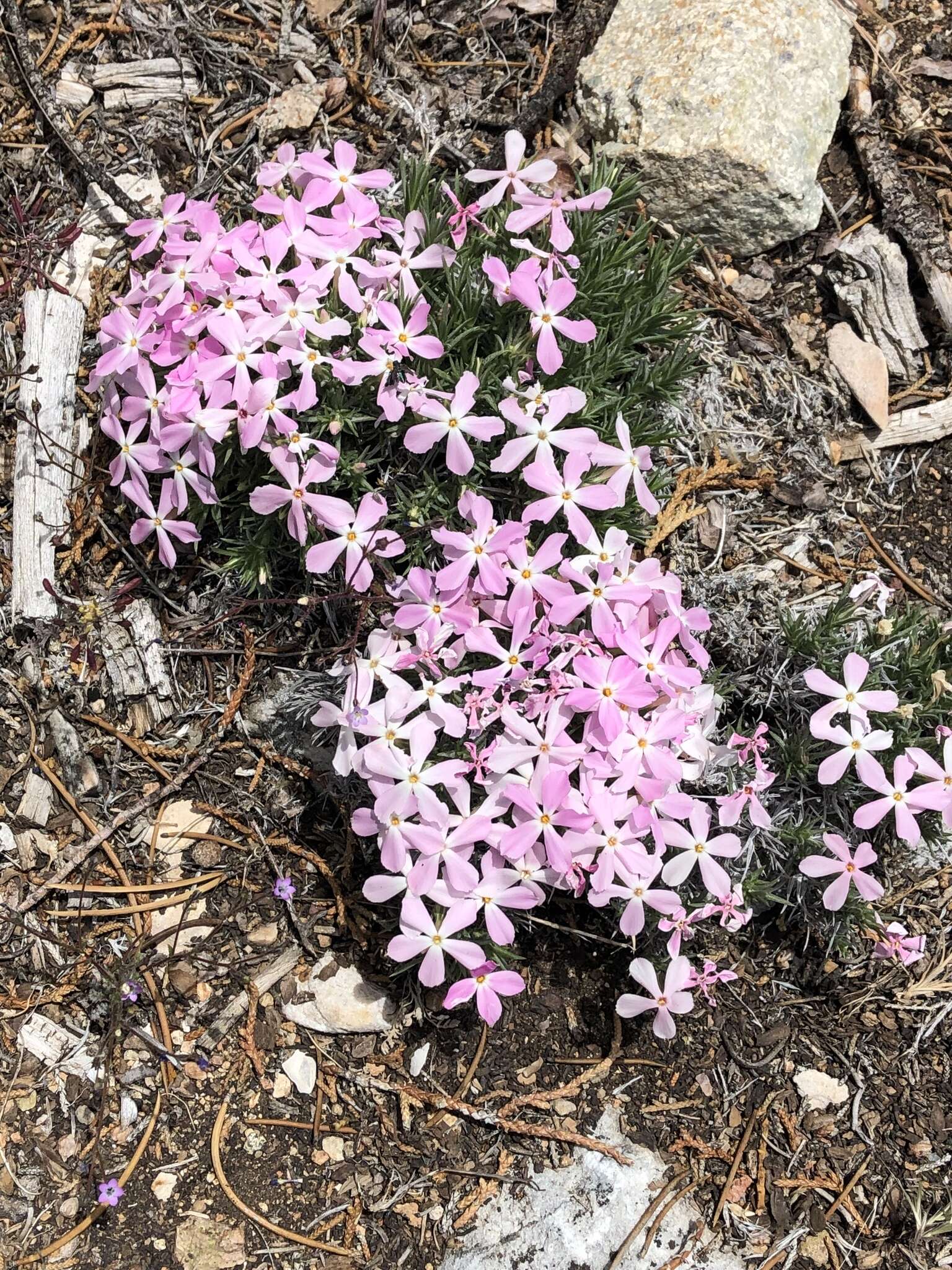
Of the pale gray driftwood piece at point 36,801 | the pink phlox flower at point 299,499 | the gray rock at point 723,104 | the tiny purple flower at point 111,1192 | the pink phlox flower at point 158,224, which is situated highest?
the gray rock at point 723,104

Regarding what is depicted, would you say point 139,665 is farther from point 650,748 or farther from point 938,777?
point 938,777

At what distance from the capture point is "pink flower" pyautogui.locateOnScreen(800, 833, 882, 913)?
349 cm

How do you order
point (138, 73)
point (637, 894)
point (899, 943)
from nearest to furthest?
1. point (637, 894)
2. point (899, 943)
3. point (138, 73)

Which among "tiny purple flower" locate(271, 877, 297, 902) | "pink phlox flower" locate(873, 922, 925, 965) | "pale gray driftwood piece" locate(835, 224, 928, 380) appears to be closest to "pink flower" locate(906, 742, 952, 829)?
"pink phlox flower" locate(873, 922, 925, 965)

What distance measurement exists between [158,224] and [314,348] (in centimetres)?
82

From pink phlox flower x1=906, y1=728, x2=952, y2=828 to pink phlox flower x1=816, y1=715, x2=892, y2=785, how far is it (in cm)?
11

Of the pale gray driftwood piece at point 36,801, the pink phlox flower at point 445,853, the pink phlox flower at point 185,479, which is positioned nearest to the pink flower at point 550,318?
the pink phlox flower at point 185,479

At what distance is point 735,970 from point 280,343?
291cm

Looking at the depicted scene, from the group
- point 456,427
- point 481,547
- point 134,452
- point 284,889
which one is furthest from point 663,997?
point 134,452

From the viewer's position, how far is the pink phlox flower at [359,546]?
352 centimetres

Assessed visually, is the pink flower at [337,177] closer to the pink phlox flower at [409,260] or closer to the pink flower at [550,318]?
the pink phlox flower at [409,260]

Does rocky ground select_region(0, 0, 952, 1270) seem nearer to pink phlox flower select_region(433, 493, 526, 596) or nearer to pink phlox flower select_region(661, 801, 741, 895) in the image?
pink phlox flower select_region(661, 801, 741, 895)

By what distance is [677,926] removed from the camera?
3.52m

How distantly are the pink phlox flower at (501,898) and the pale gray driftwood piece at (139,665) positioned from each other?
4.99ft
